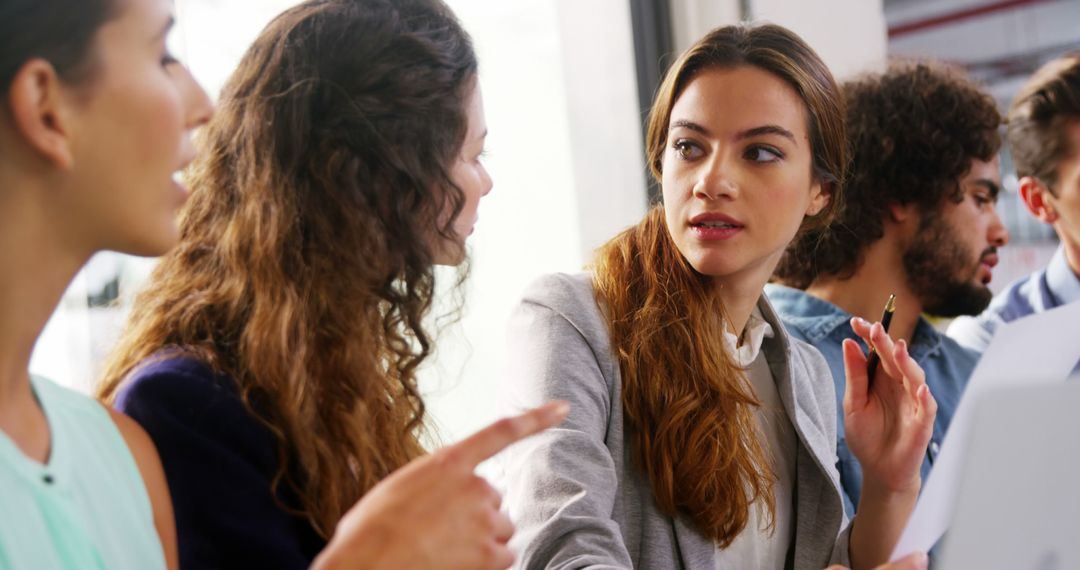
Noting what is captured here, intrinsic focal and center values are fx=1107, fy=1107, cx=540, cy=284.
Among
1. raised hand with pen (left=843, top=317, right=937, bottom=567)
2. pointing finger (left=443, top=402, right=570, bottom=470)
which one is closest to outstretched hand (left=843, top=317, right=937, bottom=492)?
raised hand with pen (left=843, top=317, right=937, bottom=567)

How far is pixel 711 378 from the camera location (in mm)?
1431

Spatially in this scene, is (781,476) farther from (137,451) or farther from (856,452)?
(137,451)

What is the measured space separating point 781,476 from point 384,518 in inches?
34.4

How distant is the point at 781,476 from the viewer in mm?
1530

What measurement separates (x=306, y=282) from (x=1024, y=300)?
2.01m

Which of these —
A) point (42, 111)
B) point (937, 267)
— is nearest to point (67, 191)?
point (42, 111)

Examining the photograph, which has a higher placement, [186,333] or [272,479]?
[186,333]

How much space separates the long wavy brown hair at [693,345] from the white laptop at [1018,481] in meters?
0.75

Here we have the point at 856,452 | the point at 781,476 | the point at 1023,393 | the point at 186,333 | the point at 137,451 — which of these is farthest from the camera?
the point at 781,476

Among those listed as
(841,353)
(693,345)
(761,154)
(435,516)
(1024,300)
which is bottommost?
(1024,300)

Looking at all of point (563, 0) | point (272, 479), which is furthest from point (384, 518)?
point (563, 0)

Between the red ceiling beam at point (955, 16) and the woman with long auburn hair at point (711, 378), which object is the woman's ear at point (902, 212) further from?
the red ceiling beam at point (955, 16)

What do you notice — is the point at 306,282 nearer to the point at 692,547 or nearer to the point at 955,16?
the point at 692,547

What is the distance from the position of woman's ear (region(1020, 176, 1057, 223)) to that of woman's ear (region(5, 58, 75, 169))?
2269mm
